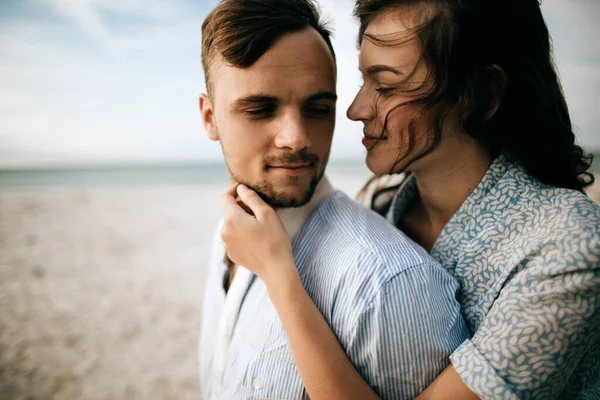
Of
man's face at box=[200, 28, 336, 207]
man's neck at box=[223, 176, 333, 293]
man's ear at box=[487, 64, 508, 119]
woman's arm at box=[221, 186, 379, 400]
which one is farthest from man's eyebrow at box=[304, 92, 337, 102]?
man's ear at box=[487, 64, 508, 119]

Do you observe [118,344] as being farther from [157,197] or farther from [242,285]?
[157,197]

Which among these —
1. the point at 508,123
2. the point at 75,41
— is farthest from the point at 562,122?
the point at 75,41

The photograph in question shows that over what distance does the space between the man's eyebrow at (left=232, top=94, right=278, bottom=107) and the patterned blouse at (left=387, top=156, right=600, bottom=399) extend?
3.64ft

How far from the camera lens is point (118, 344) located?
485 cm

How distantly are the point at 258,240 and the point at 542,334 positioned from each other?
1056 millimetres

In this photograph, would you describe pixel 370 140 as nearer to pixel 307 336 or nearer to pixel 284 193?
pixel 284 193

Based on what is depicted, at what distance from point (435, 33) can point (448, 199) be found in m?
0.83

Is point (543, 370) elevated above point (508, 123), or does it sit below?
below

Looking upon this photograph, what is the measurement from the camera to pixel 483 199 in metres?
1.66

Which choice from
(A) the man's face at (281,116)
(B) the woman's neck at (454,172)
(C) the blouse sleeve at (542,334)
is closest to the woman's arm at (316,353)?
(C) the blouse sleeve at (542,334)

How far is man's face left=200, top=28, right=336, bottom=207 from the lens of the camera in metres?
1.50

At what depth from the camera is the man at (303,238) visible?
1.22 meters

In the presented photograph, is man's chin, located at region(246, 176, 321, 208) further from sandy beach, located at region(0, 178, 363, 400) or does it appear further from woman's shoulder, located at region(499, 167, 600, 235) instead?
sandy beach, located at region(0, 178, 363, 400)

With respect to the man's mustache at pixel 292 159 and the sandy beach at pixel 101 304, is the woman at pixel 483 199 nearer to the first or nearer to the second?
the man's mustache at pixel 292 159
